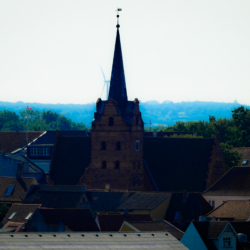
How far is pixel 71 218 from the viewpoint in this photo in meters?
84.3

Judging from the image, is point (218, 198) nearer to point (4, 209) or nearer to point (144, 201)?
point (144, 201)

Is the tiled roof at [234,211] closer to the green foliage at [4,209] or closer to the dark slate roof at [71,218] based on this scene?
the dark slate roof at [71,218]

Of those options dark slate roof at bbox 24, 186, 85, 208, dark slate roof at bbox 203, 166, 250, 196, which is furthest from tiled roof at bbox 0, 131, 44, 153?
dark slate roof at bbox 203, 166, 250, 196

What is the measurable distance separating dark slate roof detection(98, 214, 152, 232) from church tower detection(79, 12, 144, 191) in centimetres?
1769

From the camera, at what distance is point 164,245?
5009cm

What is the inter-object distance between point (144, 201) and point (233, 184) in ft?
43.0

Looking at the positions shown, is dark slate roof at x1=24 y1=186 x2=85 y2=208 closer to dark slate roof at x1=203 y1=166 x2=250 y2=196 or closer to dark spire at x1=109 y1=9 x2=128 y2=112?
dark spire at x1=109 y1=9 x2=128 y2=112

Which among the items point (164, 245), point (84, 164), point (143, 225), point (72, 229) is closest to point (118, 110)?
point (84, 164)

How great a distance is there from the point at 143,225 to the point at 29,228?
46.9 ft

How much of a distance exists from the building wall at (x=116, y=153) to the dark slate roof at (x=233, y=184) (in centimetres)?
885

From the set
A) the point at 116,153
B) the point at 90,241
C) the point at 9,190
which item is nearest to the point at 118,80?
the point at 116,153

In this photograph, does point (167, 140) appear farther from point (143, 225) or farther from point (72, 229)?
point (143, 225)

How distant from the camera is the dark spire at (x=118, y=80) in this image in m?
102

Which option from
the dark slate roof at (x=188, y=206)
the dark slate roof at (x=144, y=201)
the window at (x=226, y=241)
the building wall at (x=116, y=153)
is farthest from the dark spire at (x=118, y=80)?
the window at (x=226, y=241)
